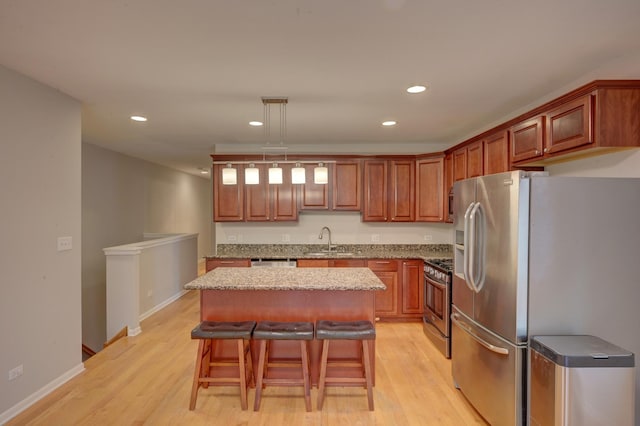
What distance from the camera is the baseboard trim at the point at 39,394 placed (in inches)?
96.8

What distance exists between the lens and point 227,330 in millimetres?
2582

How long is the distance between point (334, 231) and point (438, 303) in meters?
1.99

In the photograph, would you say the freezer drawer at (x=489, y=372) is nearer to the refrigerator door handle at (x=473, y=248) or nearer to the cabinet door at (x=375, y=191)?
the refrigerator door handle at (x=473, y=248)

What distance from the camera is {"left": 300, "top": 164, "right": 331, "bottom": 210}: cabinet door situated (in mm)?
4996

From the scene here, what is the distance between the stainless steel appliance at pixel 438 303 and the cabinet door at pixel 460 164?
108 cm

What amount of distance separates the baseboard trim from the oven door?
3.63 meters

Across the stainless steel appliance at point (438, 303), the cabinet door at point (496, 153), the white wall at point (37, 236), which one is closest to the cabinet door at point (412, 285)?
the stainless steel appliance at point (438, 303)

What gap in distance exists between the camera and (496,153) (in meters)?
3.43

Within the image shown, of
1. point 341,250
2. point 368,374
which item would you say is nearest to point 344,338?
point 368,374

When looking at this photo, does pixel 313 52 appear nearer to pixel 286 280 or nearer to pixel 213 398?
pixel 286 280

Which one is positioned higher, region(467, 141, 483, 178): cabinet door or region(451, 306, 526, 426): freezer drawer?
region(467, 141, 483, 178): cabinet door

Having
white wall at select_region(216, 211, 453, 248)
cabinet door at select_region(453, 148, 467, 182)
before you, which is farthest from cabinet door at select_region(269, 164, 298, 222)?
cabinet door at select_region(453, 148, 467, 182)

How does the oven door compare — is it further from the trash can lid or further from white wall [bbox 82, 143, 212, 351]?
white wall [bbox 82, 143, 212, 351]

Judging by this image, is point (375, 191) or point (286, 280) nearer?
point (286, 280)
